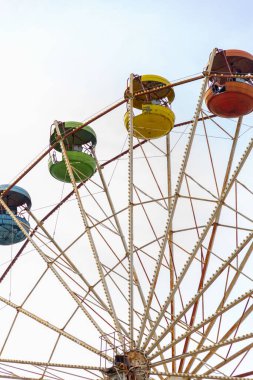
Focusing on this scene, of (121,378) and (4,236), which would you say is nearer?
(121,378)

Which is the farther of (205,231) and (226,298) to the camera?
(226,298)

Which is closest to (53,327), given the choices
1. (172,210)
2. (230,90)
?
(172,210)

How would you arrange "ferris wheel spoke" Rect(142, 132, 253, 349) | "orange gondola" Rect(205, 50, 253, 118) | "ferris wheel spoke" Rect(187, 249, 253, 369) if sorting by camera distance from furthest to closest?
"orange gondola" Rect(205, 50, 253, 118), "ferris wheel spoke" Rect(187, 249, 253, 369), "ferris wheel spoke" Rect(142, 132, 253, 349)

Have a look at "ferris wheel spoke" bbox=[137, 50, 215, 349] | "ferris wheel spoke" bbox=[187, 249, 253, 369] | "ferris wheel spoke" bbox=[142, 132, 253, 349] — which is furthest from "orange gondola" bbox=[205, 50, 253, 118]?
"ferris wheel spoke" bbox=[187, 249, 253, 369]

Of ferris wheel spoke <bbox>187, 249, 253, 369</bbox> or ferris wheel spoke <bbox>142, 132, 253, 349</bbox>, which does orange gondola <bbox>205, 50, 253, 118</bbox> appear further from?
ferris wheel spoke <bbox>187, 249, 253, 369</bbox>

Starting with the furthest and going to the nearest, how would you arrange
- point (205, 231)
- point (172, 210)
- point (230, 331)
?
point (230, 331) < point (172, 210) < point (205, 231)

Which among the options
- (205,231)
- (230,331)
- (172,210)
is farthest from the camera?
(230,331)

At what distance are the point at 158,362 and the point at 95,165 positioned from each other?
8.22 metres

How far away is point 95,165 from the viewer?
82.6 feet

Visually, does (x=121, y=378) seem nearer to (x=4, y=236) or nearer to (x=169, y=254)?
(x=169, y=254)

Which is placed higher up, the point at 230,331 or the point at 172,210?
the point at 172,210

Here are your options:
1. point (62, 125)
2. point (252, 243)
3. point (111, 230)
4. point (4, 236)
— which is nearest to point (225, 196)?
point (252, 243)

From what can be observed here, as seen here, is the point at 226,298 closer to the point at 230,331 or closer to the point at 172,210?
the point at 230,331

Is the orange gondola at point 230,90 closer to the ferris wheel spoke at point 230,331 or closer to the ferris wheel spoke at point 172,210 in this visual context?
the ferris wheel spoke at point 172,210
